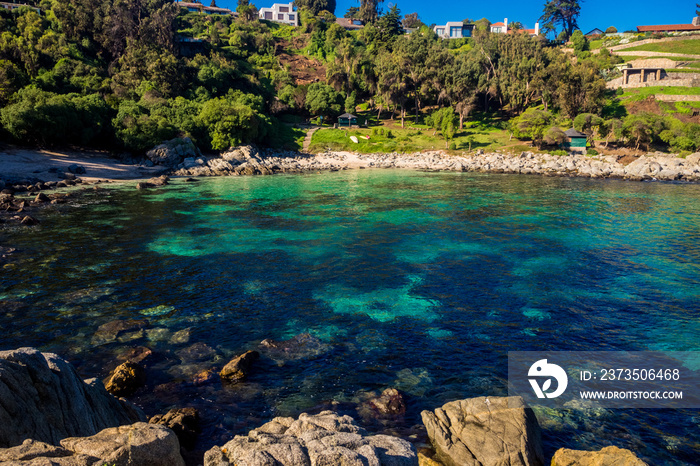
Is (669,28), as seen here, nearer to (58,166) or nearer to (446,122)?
(446,122)

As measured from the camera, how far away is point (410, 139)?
98.6m

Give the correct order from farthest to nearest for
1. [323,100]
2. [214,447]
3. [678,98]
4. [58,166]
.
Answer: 1. [323,100]
2. [678,98]
3. [58,166]
4. [214,447]

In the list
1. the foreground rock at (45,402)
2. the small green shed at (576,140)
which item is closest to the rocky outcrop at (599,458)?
the foreground rock at (45,402)

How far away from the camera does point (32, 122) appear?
194ft

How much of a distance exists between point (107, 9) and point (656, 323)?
13146cm

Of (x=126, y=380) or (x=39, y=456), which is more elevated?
(x=39, y=456)

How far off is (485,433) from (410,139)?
3671 inches

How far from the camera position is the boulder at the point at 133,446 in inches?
287

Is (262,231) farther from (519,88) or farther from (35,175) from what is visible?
Result: (519,88)

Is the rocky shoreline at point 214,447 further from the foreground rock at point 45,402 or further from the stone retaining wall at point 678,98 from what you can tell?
the stone retaining wall at point 678,98

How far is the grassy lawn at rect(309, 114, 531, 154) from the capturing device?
92750 millimetres

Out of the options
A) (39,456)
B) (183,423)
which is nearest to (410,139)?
(183,423)

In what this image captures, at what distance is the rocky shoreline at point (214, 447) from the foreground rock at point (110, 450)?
0.05 ft

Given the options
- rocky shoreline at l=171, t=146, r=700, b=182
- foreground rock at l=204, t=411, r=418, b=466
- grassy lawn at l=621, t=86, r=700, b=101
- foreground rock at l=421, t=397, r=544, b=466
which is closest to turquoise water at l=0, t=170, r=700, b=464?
foreground rock at l=421, t=397, r=544, b=466
